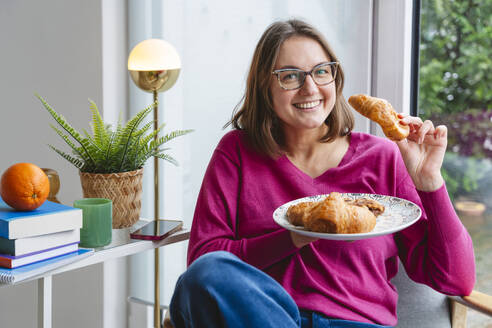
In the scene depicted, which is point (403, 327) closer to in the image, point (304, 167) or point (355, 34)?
point (304, 167)

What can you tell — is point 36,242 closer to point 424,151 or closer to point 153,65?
point 153,65

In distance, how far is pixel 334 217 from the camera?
3.79 feet

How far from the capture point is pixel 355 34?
1.91 metres

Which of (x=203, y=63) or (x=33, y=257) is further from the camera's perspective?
(x=203, y=63)

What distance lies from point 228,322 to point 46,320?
1.88 feet

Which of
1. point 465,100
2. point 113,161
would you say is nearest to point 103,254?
point 113,161

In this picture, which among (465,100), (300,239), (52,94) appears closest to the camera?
(300,239)

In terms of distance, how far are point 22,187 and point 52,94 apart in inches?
50.3

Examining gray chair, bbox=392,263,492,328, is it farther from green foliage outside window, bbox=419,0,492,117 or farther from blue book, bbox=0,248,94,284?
blue book, bbox=0,248,94,284

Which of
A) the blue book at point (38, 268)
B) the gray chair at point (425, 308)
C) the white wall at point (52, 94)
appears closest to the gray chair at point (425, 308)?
the gray chair at point (425, 308)

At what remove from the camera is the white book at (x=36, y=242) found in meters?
1.31

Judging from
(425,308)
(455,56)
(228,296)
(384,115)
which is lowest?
(425,308)

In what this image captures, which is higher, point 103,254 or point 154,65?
point 154,65

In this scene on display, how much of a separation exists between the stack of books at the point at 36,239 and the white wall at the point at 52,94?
96 centimetres
